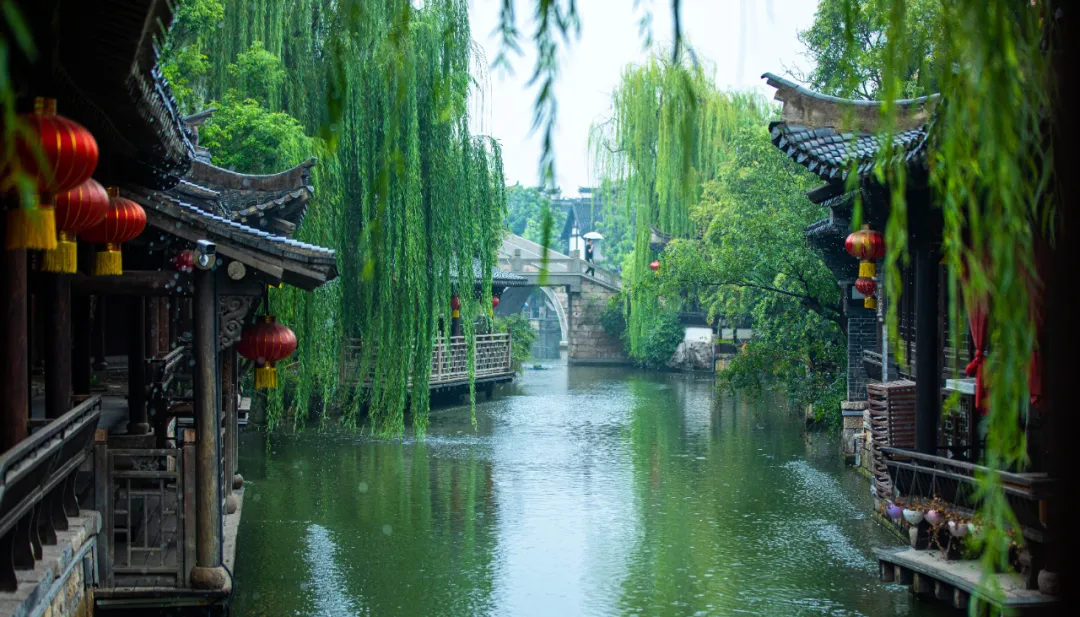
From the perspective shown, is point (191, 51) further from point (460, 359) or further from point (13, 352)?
point (460, 359)

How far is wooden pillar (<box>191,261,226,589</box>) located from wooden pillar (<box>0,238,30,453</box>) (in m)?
1.76

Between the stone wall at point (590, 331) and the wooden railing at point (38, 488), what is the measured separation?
1200 inches

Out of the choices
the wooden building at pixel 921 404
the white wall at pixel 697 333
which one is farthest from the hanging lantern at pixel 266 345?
the white wall at pixel 697 333

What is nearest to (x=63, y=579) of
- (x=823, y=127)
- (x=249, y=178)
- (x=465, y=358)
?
(x=249, y=178)

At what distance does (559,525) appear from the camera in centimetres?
1109

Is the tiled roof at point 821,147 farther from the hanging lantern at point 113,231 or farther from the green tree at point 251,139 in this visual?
the green tree at point 251,139

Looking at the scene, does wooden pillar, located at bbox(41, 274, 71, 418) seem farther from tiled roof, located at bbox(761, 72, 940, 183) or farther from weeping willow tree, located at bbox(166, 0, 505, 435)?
weeping willow tree, located at bbox(166, 0, 505, 435)

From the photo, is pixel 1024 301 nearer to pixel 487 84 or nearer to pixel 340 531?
pixel 340 531

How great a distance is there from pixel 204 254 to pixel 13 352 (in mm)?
1831

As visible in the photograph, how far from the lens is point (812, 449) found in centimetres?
1623

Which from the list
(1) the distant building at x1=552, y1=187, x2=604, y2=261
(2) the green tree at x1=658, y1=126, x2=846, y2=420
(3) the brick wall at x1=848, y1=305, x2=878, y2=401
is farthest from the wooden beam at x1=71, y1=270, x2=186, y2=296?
(1) the distant building at x1=552, y1=187, x2=604, y2=261

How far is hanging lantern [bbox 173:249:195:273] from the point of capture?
6633 millimetres

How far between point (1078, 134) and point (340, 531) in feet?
31.9

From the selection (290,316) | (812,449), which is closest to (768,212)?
(812,449)
